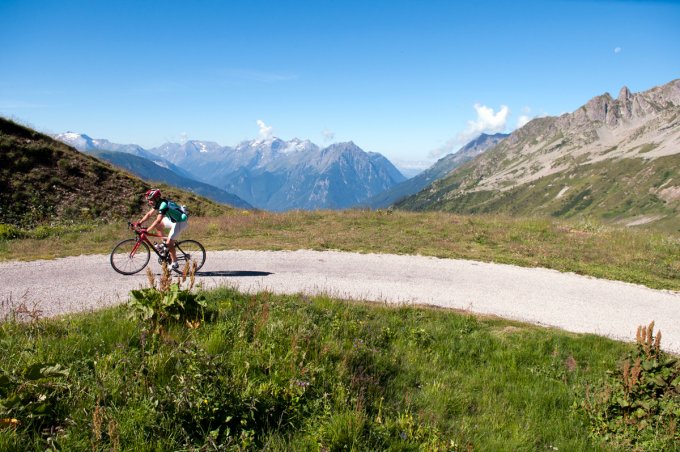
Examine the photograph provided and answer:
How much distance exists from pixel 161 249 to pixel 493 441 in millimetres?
11518

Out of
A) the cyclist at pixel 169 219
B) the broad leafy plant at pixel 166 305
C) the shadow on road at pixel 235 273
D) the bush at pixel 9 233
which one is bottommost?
the bush at pixel 9 233

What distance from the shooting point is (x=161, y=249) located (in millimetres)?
12938

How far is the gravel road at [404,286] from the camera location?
9977 mm

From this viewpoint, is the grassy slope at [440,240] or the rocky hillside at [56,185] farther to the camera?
the rocky hillside at [56,185]

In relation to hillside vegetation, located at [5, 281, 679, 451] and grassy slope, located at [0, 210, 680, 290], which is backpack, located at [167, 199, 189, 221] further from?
hillside vegetation, located at [5, 281, 679, 451]

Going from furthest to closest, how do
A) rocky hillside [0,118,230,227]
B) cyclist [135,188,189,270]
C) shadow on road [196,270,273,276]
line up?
rocky hillside [0,118,230,227]
shadow on road [196,270,273,276]
cyclist [135,188,189,270]

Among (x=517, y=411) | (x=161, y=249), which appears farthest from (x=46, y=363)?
(x=161, y=249)

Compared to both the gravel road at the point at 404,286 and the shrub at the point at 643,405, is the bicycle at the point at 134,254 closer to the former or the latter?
the gravel road at the point at 404,286

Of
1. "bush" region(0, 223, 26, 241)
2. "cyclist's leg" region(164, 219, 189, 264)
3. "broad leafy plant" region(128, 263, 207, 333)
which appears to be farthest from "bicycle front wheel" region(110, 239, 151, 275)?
"bush" region(0, 223, 26, 241)

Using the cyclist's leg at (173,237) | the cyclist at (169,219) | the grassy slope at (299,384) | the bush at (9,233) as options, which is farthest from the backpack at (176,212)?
the bush at (9,233)

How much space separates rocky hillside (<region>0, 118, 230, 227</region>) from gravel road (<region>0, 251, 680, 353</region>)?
43.1 feet

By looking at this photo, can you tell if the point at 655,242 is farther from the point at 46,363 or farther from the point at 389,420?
the point at 46,363

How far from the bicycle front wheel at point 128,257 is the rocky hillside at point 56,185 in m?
13.8

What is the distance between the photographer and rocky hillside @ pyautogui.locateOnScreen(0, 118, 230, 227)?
78.6ft
